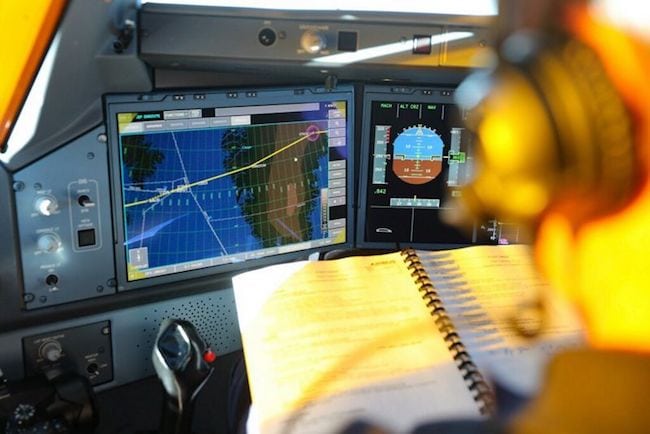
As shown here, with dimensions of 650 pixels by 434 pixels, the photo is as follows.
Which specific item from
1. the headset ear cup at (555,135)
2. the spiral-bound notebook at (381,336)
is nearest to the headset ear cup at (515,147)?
the headset ear cup at (555,135)

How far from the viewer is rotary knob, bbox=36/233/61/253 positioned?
103 cm

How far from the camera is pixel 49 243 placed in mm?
1039

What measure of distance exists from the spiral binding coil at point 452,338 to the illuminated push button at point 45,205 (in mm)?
471

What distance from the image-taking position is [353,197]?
1.28 metres

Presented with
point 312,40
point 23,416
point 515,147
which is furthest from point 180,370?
point 515,147

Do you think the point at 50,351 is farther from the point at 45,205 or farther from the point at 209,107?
the point at 209,107

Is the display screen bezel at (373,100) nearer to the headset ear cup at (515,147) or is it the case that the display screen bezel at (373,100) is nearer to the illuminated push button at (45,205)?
the illuminated push button at (45,205)

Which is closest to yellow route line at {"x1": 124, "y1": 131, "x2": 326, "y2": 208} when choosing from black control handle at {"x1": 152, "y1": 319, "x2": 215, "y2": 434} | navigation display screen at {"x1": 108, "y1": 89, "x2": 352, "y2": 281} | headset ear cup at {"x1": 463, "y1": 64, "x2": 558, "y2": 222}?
navigation display screen at {"x1": 108, "y1": 89, "x2": 352, "y2": 281}

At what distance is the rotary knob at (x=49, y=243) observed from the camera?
103 cm

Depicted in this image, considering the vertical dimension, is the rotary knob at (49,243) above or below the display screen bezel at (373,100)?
below

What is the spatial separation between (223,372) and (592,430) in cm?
85

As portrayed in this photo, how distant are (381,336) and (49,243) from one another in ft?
1.60

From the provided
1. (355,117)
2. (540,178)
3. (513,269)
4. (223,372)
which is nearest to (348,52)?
(355,117)

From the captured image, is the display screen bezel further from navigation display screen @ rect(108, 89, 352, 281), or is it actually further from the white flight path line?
the white flight path line
